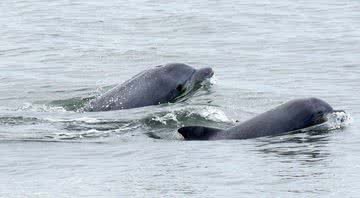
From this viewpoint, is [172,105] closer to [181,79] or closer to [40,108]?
[181,79]

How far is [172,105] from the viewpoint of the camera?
20062 mm

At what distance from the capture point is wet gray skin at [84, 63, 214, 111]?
19766mm

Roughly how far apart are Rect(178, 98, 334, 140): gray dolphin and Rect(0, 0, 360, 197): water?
0.82 feet

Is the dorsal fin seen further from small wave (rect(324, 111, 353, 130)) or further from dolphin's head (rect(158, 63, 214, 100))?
dolphin's head (rect(158, 63, 214, 100))

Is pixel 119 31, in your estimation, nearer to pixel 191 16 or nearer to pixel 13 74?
pixel 191 16

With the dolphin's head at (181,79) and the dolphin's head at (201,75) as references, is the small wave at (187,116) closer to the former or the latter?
the dolphin's head at (181,79)

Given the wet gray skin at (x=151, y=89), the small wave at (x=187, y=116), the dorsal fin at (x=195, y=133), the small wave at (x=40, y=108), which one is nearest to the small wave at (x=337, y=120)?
→ the small wave at (x=187, y=116)

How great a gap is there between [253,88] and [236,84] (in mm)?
732

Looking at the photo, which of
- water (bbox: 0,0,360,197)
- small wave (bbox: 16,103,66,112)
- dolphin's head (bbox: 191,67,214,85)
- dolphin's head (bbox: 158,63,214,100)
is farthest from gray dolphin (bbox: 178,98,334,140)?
small wave (bbox: 16,103,66,112)

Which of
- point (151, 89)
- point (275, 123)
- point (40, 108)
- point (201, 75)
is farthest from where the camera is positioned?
point (201, 75)

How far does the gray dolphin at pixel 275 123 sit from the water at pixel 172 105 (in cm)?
25

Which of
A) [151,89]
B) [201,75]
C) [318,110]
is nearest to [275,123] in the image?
[318,110]

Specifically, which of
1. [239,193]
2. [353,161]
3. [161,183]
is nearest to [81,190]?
[161,183]

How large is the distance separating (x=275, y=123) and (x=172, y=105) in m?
3.08
